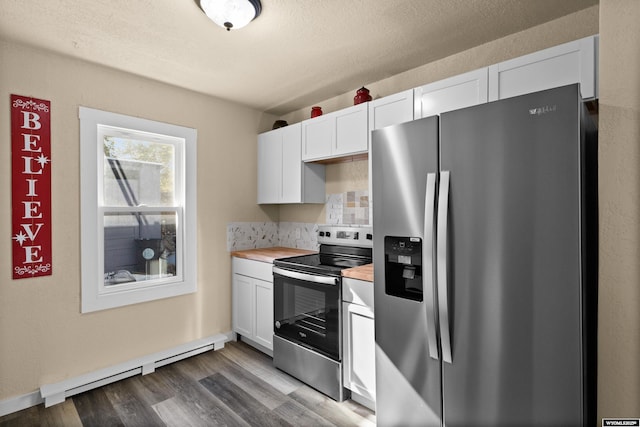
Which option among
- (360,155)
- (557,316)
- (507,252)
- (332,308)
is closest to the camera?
(557,316)

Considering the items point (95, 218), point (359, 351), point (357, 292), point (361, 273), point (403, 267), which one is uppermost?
point (95, 218)

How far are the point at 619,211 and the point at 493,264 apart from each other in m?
0.55

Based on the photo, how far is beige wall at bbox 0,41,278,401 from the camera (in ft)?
7.50

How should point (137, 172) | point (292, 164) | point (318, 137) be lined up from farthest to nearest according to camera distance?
point (292, 164) < point (318, 137) < point (137, 172)

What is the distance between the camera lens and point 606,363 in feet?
4.58

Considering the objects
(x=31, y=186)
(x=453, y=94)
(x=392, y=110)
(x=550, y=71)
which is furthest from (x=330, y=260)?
(x=31, y=186)

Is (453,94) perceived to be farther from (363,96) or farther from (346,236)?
(346,236)

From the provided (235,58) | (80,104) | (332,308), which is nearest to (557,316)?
(332,308)

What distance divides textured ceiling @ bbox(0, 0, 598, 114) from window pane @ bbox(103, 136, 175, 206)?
60cm

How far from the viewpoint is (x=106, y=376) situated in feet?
8.43

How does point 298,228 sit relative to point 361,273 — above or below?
above

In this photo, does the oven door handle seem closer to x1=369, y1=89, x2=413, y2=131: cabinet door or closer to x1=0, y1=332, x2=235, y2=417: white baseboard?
x1=0, y1=332, x2=235, y2=417: white baseboard

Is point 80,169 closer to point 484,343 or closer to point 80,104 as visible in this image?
point 80,104

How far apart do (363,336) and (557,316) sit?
1.19 metres
